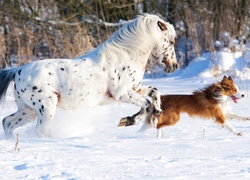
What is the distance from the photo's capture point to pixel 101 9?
16609 mm

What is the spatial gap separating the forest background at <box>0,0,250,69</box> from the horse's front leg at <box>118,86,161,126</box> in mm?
9254

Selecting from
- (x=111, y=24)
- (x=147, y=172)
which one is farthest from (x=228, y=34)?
(x=147, y=172)

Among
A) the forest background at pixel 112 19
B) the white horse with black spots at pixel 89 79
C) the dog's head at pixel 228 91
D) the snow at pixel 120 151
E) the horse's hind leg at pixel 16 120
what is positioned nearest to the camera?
the snow at pixel 120 151

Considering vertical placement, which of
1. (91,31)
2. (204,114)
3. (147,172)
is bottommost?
(91,31)

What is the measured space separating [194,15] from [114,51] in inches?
427

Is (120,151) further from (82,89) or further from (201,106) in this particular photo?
(201,106)

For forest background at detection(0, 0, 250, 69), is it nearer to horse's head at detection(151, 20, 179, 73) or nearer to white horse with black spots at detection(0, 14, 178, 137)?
horse's head at detection(151, 20, 179, 73)

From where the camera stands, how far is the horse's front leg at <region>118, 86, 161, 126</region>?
6.76 meters

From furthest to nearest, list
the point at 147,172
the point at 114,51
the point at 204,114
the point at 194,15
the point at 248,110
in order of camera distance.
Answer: the point at 194,15
the point at 248,110
the point at 204,114
the point at 114,51
the point at 147,172

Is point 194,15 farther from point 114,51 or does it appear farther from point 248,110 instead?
point 114,51

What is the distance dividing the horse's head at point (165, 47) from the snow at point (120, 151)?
837 millimetres

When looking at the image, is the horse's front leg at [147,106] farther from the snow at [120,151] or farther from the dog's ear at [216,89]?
the dog's ear at [216,89]

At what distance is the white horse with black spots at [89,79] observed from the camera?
653 centimetres

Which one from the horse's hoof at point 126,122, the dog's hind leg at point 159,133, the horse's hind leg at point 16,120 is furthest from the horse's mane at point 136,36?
the horse's hind leg at point 16,120
